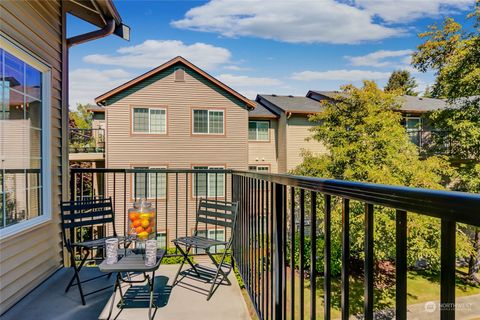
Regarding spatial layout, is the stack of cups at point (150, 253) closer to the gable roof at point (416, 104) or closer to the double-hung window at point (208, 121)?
the double-hung window at point (208, 121)

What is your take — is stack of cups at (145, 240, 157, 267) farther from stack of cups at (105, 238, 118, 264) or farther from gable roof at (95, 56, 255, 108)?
gable roof at (95, 56, 255, 108)

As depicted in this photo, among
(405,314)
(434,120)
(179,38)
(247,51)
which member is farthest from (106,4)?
(247,51)

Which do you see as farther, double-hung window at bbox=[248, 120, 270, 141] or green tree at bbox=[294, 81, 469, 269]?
double-hung window at bbox=[248, 120, 270, 141]

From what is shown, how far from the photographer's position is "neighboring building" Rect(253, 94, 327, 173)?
43.0ft

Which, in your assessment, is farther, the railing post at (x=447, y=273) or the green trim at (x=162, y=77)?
the green trim at (x=162, y=77)

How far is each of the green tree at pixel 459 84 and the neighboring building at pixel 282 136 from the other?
4.66 meters

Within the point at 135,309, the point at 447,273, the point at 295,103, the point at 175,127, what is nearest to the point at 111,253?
the point at 135,309

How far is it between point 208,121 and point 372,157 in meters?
6.11

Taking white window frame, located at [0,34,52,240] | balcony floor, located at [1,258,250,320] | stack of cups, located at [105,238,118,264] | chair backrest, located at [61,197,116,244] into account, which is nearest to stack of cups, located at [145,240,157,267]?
stack of cups, located at [105,238,118,264]

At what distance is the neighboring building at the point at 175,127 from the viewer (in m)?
10.8

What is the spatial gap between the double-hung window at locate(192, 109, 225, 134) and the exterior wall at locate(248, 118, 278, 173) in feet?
7.14

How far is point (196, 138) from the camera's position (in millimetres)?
11430

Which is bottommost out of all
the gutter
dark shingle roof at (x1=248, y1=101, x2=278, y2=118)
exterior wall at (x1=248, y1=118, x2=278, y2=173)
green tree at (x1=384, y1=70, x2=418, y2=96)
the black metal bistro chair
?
the black metal bistro chair

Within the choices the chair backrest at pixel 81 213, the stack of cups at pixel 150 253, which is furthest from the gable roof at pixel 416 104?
the stack of cups at pixel 150 253
